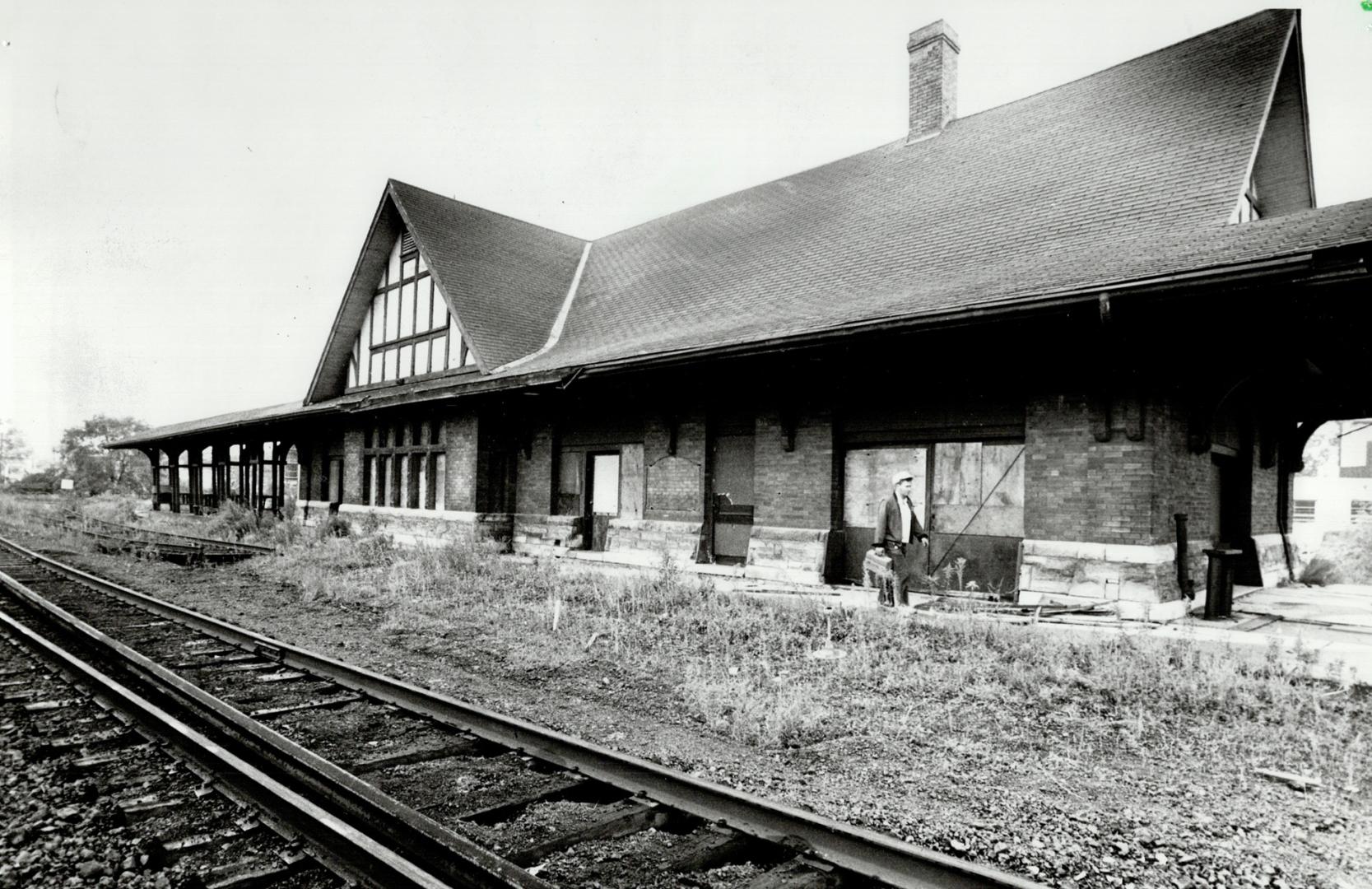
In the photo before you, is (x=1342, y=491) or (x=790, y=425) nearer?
(x=790, y=425)

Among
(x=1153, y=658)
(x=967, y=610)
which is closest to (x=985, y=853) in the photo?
(x=1153, y=658)

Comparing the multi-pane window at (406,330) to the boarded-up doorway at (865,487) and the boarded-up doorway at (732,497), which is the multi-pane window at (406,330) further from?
the boarded-up doorway at (865,487)

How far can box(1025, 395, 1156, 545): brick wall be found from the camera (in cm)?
856

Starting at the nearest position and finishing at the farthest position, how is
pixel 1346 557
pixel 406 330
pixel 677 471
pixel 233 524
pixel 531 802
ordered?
pixel 531 802, pixel 677 471, pixel 1346 557, pixel 406 330, pixel 233 524

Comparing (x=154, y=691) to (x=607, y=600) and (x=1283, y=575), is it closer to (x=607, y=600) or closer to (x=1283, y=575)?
(x=607, y=600)

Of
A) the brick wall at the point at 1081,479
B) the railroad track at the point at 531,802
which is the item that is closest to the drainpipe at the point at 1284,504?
the brick wall at the point at 1081,479

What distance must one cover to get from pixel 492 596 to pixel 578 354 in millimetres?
6007

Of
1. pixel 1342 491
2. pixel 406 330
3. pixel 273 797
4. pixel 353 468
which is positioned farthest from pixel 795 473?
pixel 1342 491

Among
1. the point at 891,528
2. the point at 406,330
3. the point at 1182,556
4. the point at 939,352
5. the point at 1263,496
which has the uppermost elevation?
the point at 406,330

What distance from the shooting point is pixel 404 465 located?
62.1 ft

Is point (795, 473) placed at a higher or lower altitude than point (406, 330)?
lower

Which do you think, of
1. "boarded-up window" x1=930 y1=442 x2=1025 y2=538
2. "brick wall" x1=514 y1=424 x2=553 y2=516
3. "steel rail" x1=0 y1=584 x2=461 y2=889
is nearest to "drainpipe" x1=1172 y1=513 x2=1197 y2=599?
"boarded-up window" x1=930 y1=442 x2=1025 y2=538

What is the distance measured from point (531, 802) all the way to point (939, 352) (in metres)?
7.77

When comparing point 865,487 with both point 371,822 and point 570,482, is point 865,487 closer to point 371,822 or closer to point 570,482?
point 570,482
